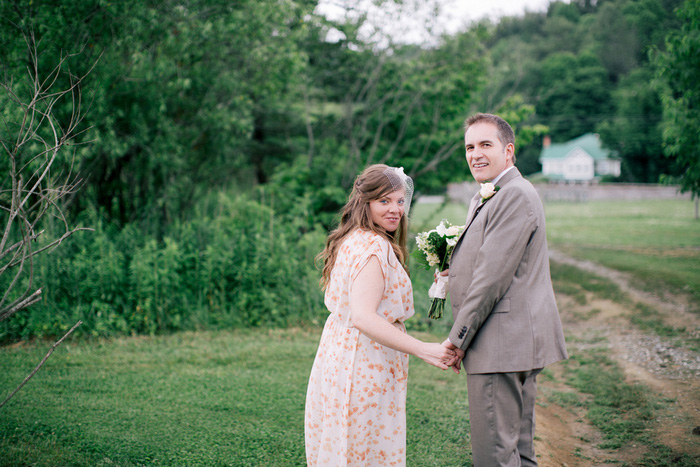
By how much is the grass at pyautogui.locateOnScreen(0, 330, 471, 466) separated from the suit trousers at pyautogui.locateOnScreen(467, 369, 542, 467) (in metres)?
1.70

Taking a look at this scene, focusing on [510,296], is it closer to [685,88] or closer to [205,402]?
[205,402]

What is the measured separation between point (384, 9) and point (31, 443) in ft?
36.4

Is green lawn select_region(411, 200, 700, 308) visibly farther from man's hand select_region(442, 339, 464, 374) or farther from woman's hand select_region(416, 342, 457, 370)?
woman's hand select_region(416, 342, 457, 370)

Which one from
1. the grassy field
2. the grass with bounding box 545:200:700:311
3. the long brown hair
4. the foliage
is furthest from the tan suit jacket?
the grass with bounding box 545:200:700:311

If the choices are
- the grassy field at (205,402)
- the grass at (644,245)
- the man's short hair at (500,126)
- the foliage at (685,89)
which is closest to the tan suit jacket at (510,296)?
the man's short hair at (500,126)

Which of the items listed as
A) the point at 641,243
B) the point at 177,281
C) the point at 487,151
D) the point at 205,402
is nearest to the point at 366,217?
the point at 487,151

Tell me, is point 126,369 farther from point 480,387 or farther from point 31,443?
point 480,387

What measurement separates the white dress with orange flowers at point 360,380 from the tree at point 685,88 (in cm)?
737

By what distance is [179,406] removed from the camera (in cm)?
536

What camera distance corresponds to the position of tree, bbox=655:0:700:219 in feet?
27.1

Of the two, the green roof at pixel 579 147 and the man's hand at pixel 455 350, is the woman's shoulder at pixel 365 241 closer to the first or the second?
the man's hand at pixel 455 350

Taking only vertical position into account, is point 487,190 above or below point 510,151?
below

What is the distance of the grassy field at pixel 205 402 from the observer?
442 centimetres

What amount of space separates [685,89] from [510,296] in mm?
8181
